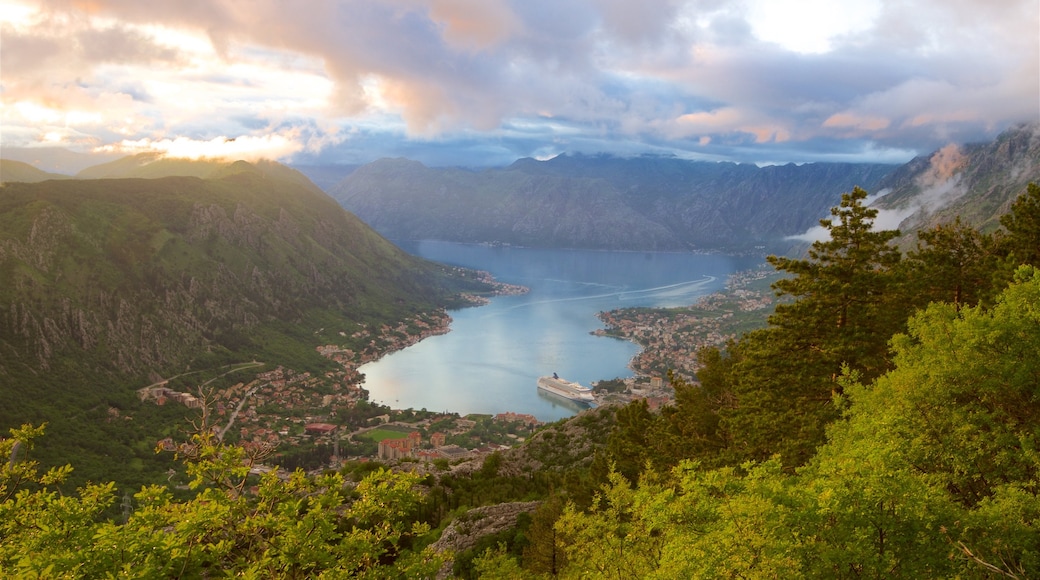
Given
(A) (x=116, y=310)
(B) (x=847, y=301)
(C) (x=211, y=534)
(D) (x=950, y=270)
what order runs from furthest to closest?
(A) (x=116, y=310), (D) (x=950, y=270), (B) (x=847, y=301), (C) (x=211, y=534)

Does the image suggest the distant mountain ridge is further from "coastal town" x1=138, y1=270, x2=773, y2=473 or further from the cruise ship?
the cruise ship

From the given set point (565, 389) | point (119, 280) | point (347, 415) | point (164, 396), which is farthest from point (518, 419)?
point (119, 280)

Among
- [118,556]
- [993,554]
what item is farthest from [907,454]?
[118,556]

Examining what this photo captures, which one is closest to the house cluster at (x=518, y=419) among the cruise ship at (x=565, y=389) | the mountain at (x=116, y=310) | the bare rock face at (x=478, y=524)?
the cruise ship at (x=565, y=389)

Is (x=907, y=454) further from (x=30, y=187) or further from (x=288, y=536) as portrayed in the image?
(x=30, y=187)

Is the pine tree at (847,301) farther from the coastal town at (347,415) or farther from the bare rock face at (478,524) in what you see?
the coastal town at (347,415)

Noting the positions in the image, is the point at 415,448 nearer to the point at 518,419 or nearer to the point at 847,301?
the point at 518,419
